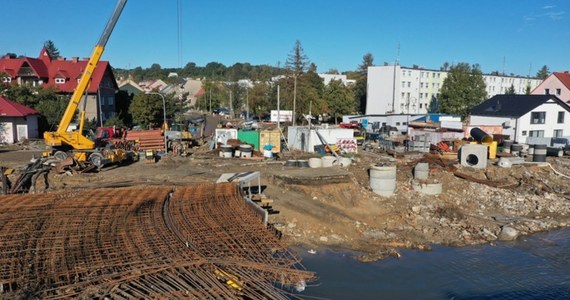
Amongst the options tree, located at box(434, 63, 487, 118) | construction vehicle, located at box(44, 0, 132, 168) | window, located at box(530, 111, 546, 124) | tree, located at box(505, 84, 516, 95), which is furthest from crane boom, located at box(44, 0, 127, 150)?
tree, located at box(505, 84, 516, 95)

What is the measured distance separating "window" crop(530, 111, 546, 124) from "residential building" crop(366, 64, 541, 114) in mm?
26989

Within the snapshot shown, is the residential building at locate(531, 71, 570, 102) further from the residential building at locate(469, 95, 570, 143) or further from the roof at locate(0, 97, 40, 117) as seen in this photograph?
the roof at locate(0, 97, 40, 117)

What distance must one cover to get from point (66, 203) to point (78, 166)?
10.4m

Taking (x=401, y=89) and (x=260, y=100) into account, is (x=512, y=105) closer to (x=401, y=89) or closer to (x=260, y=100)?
(x=401, y=89)

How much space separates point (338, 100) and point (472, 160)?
35.7 m

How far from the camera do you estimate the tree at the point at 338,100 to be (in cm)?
6291

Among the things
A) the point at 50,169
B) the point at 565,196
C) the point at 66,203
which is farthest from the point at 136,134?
the point at 565,196

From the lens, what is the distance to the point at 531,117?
1583 inches

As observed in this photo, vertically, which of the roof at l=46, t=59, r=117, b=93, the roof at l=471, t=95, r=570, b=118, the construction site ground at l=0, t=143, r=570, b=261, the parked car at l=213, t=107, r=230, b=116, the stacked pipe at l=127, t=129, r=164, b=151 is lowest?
the construction site ground at l=0, t=143, r=570, b=261

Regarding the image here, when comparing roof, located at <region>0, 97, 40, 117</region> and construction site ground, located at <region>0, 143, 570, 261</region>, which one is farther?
roof, located at <region>0, 97, 40, 117</region>

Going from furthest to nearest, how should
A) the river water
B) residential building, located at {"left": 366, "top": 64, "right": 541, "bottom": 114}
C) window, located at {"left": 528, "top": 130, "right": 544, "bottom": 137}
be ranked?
residential building, located at {"left": 366, "top": 64, "right": 541, "bottom": 114} < window, located at {"left": 528, "top": 130, "right": 544, "bottom": 137} < the river water

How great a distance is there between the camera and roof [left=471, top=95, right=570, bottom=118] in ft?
132

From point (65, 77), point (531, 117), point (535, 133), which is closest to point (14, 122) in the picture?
point (65, 77)

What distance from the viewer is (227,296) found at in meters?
8.27
